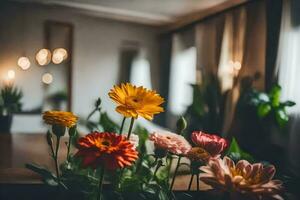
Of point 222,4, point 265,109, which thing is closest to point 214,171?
point 265,109

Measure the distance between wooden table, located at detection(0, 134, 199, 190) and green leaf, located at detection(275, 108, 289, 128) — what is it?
1430 mm

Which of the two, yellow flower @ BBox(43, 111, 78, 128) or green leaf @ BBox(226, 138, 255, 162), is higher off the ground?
yellow flower @ BBox(43, 111, 78, 128)

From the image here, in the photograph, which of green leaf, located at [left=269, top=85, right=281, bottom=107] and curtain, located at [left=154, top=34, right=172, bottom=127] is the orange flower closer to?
green leaf, located at [left=269, top=85, right=281, bottom=107]

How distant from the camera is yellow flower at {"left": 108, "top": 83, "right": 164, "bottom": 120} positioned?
70cm

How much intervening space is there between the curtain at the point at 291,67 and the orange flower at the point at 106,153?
200 cm

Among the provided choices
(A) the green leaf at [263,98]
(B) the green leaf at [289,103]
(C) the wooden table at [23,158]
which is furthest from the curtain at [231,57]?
(C) the wooden table at [23,158]

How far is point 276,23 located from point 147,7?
218cm

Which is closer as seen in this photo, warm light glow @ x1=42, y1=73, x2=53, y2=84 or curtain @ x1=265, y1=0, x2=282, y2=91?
curtain @ x1=265, y1=0, x2=282, y2=91

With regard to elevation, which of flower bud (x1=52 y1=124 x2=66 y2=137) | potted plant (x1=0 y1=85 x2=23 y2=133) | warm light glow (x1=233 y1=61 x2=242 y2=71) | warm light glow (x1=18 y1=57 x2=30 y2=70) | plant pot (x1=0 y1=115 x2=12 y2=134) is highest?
warm light glow (x1=233 y1=61 x2=242 y2=71)

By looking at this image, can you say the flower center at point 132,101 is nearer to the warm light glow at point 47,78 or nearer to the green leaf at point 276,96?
the green leaf at point 276,96

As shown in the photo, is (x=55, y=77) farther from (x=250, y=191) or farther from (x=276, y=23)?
(x=250, y=191)

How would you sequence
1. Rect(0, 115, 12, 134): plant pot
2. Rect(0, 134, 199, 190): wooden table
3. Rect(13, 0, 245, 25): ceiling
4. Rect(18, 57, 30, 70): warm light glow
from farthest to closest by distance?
Rect(18, 57, 30, 70): warm light glow, Rect(13, 0, 245, 25): ceiling, Rect(0, 115, 12, 134): plant pot, Rect(0, 134, 199, 190): wooden table

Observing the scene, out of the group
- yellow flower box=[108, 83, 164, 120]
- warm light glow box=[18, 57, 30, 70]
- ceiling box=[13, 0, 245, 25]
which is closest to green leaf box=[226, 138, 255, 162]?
yellow flower box=[108, 83, 164, 120]

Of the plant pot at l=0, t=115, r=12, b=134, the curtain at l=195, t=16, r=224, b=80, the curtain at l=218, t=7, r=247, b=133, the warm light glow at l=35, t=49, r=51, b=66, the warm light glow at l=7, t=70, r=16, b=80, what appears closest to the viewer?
the plant pot at l=0, t=115, r=12, b=134
